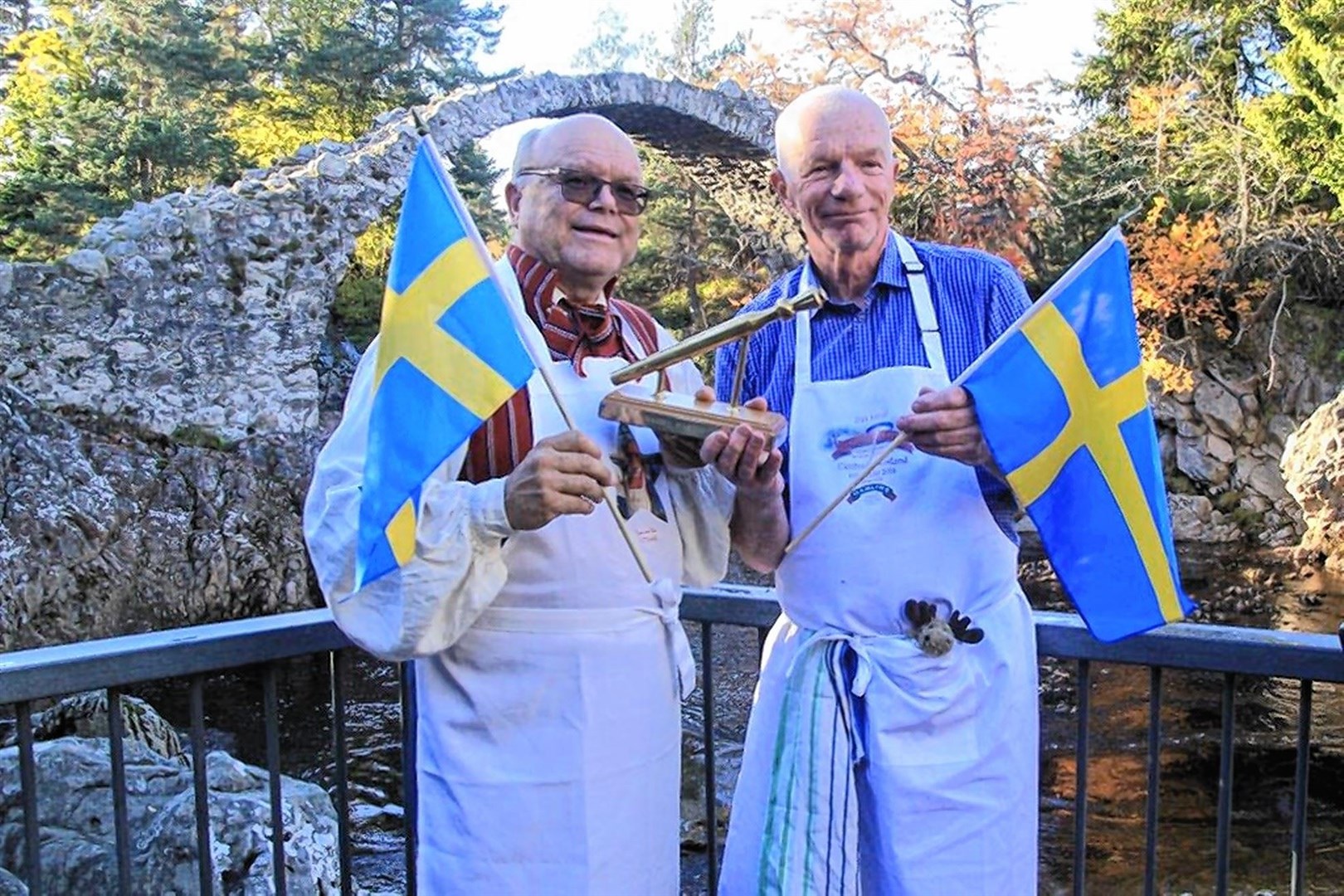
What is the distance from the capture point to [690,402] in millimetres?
1519

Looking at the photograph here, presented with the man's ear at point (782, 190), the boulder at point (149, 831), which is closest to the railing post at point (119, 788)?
the boulder at point (149, 831)

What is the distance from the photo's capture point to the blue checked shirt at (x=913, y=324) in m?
1.77

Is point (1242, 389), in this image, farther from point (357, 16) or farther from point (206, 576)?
point (357, 16)

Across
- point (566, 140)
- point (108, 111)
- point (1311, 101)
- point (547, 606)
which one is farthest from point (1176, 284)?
point (108, 111)

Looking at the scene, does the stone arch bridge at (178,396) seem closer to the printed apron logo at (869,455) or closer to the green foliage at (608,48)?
the printed apron logo at (869,455)

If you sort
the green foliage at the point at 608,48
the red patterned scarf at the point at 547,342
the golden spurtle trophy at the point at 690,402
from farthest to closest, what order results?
the green foliage at the point at 608,48 < the red patterned scarf at the point at 547,342 < the golden spurtle trophy at the point at 690,402

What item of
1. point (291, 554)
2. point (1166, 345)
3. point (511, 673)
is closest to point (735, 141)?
point (1166, 345)

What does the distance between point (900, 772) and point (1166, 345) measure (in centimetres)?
1394

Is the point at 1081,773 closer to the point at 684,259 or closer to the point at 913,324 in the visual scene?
the point at 913,324

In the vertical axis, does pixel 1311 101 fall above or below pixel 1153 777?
above

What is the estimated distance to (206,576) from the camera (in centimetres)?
901

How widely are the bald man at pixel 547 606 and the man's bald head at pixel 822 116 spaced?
273 mm

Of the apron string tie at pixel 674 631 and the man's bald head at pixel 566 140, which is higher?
the man's bald head at pixel 566 140

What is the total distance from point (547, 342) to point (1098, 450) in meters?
0.84
